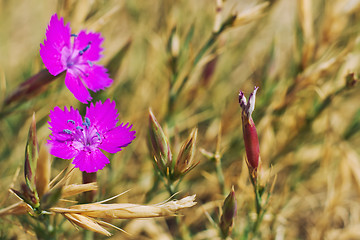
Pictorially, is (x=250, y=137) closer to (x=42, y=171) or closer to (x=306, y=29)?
(x=42, y=171)

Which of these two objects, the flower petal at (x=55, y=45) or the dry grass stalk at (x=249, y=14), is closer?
the flower petal at (x=55, y=45)

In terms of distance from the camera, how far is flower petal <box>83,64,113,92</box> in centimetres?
88

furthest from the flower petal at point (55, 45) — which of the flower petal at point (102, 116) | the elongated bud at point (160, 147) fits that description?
the elongated bud at point (160, 147)

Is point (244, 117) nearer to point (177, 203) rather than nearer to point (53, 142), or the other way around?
point (177, 203)

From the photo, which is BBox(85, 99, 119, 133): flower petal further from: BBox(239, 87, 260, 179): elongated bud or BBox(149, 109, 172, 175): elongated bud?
BBox(239, 87, 260, 179): elongated bud

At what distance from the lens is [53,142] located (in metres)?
0.76

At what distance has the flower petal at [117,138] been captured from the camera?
77 centimetres

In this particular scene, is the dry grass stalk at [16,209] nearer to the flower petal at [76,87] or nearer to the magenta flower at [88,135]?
the magenta flower at [88,135]

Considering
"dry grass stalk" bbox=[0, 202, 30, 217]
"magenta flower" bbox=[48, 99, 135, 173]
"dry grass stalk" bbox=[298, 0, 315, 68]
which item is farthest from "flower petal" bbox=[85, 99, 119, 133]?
"dry grass stalk" bbox=[298, 0, 315, 68]

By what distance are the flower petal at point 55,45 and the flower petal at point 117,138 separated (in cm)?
17

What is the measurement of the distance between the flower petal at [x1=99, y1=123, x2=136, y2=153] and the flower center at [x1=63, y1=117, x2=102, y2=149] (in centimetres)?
2

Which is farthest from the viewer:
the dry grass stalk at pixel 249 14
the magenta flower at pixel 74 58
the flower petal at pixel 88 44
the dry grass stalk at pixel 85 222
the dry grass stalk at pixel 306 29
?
the dry grass stalk at pixel 306 29

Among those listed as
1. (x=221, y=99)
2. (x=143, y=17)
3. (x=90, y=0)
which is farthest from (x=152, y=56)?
(x=90, y=0)

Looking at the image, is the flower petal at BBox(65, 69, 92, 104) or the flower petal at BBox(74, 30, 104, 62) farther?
the flower petal at BBox(74, 30, 104, 62)
